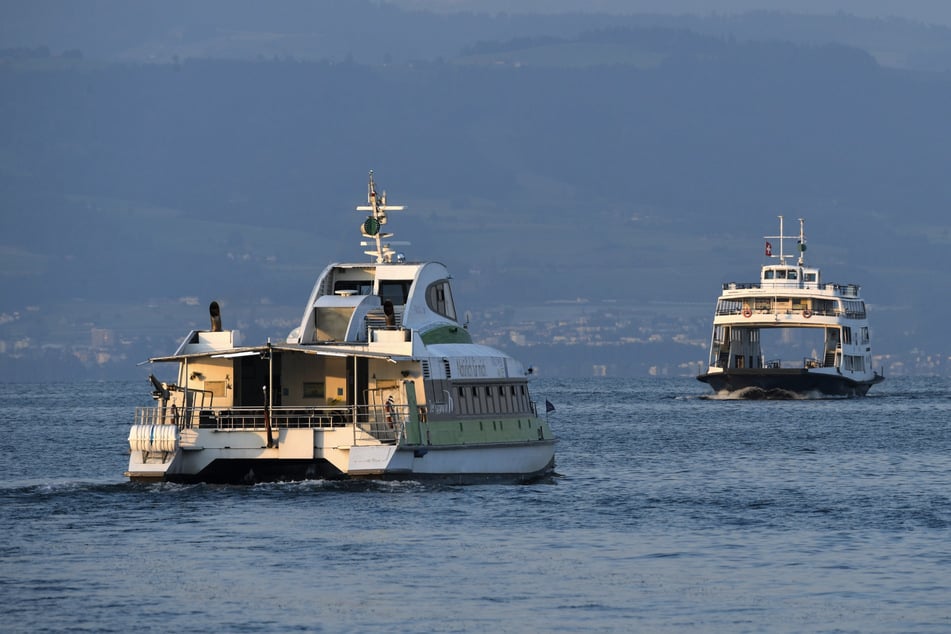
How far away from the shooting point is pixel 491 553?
4322 cm

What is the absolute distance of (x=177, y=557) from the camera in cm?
4181

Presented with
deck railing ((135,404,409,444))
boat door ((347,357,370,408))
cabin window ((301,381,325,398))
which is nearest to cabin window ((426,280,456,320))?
boat door ((347,357,370,408))

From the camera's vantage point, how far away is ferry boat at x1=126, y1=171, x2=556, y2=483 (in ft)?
169

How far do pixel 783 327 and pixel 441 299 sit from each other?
3814 inches

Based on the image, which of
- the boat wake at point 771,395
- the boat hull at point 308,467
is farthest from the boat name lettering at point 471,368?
the boat wake at point 771,395

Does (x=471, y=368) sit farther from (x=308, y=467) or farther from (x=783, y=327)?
(x=783, y=327)

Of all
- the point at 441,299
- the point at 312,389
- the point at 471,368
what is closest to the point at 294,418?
the point at 312,389

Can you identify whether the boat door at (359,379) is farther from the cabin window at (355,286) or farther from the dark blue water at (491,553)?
the cabin window at (355,286)

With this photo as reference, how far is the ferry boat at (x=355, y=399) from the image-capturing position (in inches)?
2029

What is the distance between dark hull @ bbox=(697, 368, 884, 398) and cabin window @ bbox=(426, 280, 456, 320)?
292 ft

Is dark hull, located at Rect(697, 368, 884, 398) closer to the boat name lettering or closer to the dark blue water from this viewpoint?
the dark blue water

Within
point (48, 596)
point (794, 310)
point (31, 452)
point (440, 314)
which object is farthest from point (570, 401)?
point (48, 596)

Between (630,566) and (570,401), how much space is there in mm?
140317

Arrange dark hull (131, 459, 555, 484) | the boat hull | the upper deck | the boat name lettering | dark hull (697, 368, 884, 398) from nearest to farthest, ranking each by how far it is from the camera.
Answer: the boat hull < dark hull (131, 459, 555, 484) < the boat name lettering < dark hull (697, 368, 884, 398) < the upper deck
